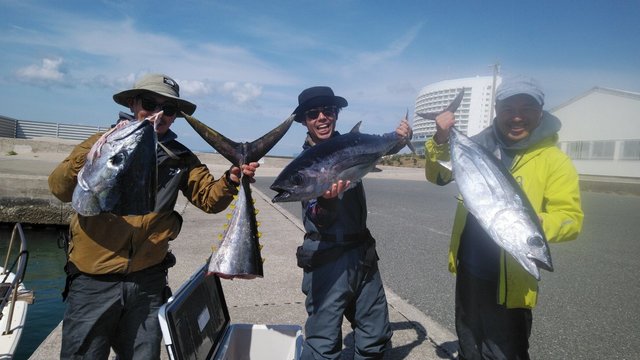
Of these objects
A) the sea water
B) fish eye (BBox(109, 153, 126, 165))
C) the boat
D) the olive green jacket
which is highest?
fish eye (BBox(109, 153, 126, 165))

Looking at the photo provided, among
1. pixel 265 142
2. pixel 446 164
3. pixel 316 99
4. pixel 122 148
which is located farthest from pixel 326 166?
pixel 122 148

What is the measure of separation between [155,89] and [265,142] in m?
0.82

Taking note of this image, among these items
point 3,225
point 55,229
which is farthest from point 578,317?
point 3,225

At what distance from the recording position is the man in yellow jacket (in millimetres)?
2406

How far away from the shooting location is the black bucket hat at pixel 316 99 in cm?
295

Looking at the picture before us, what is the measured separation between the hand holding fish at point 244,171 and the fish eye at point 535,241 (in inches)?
63.9

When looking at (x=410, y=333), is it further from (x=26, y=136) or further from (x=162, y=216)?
(x=26, y=136)

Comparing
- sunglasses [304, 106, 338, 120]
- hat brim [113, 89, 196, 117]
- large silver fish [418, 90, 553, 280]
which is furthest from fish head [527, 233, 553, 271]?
hat brim [113, 89, 196, 117]

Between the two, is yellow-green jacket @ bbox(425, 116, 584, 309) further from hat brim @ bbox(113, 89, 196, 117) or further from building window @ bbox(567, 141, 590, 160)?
building window @ bbox(567, 141, 590, 160)

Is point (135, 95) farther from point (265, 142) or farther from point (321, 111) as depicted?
point (321, 111)

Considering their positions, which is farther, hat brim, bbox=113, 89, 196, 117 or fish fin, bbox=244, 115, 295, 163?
hat brim, bbox=113, 89, 196, 117

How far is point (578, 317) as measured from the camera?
4.84 meters

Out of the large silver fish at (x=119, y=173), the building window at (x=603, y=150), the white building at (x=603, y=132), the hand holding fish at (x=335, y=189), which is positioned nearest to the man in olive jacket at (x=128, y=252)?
the large silver fish at (x=119, y=173)

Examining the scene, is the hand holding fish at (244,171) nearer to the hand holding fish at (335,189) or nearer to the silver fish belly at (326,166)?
the silver fish belly at (326,166)
